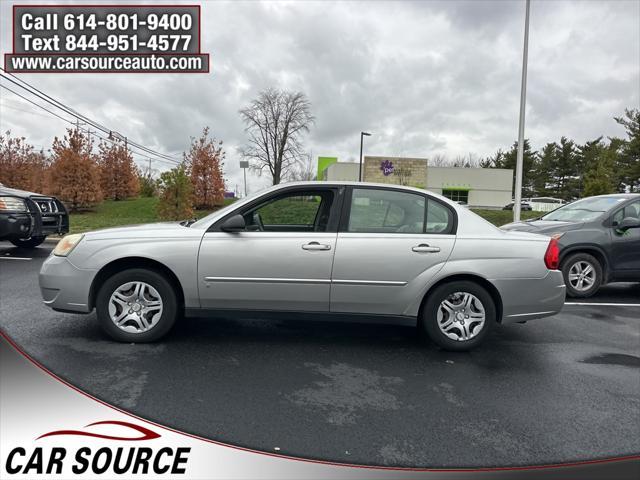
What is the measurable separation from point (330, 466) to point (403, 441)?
2.04 feet

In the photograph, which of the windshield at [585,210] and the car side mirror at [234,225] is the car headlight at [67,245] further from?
the windshield at [585,210]

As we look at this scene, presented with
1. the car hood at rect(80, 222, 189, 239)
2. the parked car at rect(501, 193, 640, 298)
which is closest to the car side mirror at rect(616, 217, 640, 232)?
the parked car at rect(501, 193, 640, 298)

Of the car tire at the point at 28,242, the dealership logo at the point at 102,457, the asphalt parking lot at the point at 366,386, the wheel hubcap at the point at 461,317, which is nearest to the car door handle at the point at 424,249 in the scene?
the wheel hubcap at the point at 461,317

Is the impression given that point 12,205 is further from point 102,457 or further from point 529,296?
point 529,296

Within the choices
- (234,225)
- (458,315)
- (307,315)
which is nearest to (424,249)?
(458,315)

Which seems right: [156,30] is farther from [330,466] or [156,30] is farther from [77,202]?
[77,202]

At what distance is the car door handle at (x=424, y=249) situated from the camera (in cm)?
Answer: 388

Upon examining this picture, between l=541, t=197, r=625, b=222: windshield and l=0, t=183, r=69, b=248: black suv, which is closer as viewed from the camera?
l=541, t=197, r=625, b=222: windshield

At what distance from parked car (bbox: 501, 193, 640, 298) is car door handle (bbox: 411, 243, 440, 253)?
12.7 feet

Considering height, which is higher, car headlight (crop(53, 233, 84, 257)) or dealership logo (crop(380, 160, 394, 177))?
dealership logo (crop(380, 160, 394, 177))

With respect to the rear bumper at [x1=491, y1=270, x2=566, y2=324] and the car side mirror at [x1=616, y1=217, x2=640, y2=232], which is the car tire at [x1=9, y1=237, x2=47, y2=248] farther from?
the car side mirror at [x1=616, y1=217, x2=640, y2=232]

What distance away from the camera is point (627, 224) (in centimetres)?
660

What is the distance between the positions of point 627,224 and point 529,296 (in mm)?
3986

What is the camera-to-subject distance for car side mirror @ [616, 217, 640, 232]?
6.60 m
